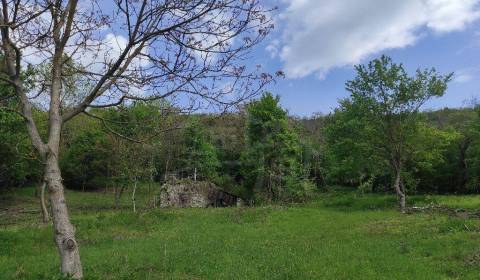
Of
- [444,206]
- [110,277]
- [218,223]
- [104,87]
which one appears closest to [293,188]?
[444,206]

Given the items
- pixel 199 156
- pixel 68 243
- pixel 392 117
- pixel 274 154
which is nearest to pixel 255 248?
pixel 68 243

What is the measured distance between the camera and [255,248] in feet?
54.0

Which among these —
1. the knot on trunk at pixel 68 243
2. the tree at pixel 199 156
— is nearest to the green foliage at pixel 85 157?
the tree at pixel 199 156

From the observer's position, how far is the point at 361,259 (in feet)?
44.5

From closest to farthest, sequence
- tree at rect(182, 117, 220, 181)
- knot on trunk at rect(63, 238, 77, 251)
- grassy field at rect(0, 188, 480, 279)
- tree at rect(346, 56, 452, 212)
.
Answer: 1. knot on trunk at rect(63, 238, 77, 251)
2. grassy field at rect(0, 188, 480, 279)
3. tree at rect(346, 56, 452, 212)
4. tree at rect(182, 117, 220, 181)

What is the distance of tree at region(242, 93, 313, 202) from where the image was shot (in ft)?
147

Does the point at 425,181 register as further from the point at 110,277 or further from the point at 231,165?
the point at 110,277

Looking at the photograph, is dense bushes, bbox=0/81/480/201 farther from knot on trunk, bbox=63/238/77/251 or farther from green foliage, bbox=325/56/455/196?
knot on trunk, bbox=63/238/77/251

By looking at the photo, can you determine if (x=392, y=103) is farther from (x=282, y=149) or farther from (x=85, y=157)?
(x=85, y=157)

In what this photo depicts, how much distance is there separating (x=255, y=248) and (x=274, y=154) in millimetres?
29453

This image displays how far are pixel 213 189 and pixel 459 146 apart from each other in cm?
2995

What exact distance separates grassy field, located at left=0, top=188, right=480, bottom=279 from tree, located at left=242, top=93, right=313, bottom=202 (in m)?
16.0

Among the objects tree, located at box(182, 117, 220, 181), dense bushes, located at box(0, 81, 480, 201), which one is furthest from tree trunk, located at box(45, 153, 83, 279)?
tree, located at box(182, 117, 220, 181)

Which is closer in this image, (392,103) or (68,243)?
(68,243)
